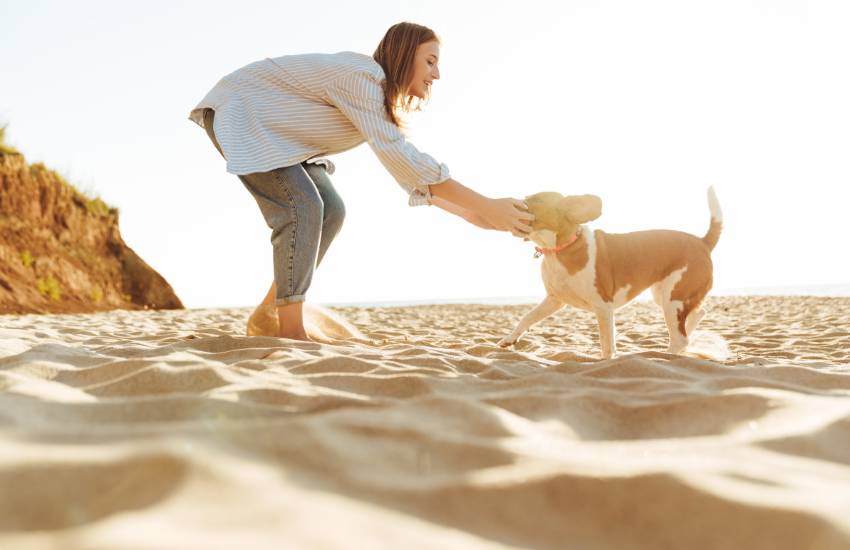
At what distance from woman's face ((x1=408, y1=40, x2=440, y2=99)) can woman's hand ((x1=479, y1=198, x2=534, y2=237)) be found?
2.76 ft

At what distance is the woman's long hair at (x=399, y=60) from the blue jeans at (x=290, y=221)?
0.63m

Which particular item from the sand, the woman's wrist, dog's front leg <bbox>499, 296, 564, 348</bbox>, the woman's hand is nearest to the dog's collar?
dog's front leg <bbox>499, 296, 564, 348</bbox>

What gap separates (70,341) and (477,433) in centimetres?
295

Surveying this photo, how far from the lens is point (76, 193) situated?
12.9 m

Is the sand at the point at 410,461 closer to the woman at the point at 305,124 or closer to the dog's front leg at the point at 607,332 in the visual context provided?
the woman at the point at 305,124

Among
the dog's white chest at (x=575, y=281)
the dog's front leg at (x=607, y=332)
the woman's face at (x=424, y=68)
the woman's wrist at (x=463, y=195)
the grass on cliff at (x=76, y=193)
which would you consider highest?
the grass on cliff at (x=76, y=193)

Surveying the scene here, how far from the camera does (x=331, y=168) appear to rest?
413 centimetres

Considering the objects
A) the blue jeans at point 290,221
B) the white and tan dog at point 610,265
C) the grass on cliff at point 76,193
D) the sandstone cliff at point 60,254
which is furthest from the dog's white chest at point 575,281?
the grass on cliff at point 76,193

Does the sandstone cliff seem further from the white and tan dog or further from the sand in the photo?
the sand

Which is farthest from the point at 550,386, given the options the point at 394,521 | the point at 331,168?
the point at 331,168

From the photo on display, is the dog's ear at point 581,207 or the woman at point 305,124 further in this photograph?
the dog's ear at point 581,207

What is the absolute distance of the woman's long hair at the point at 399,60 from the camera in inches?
133

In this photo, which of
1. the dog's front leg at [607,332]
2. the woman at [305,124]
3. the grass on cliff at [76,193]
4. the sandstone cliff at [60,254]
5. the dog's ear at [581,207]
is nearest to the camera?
the woman at [305,124]

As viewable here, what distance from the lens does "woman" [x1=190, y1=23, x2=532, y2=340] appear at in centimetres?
325
